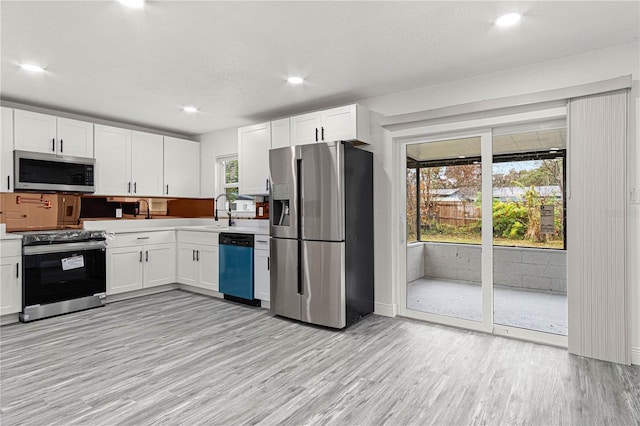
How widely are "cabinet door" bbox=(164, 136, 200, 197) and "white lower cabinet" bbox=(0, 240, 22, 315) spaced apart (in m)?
2.03

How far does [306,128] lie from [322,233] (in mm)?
1275

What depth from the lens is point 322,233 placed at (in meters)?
3.59

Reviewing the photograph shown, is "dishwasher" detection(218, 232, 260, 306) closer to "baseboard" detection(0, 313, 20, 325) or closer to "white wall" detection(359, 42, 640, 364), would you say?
"white wall" detection(359, 42, 640, 364)

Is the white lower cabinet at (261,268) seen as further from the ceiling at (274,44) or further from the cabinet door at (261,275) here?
the ceiling at (274,44)

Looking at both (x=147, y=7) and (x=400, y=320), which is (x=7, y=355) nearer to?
(x=147, y=7)

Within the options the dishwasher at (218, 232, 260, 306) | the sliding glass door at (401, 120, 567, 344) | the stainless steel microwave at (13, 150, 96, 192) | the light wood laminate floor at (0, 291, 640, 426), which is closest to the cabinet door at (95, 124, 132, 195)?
the stainless steel microwave at (13, 150, 96, 192)

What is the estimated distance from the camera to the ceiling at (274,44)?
2285mm

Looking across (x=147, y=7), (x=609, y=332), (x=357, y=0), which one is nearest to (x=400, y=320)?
(x=609, y=332)

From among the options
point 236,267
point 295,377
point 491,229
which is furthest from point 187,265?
point 491,229

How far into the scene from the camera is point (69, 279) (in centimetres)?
413

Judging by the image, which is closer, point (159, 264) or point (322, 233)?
point (322, 233)

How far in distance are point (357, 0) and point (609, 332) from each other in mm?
3007

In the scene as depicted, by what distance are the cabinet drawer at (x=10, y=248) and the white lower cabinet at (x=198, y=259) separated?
184 cm

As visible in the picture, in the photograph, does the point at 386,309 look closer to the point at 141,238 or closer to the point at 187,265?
the point at 187,265
